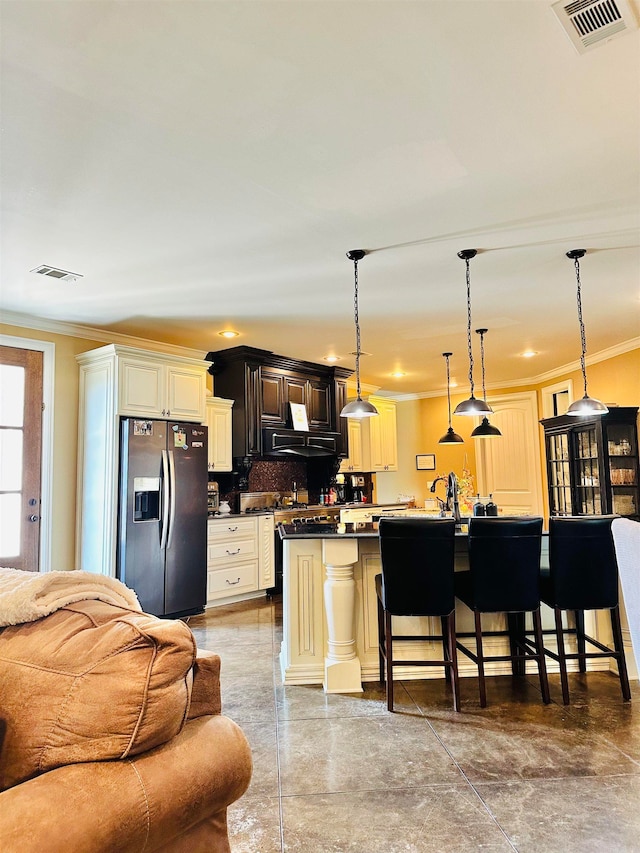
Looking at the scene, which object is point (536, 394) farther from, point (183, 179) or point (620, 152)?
point (183, 179)

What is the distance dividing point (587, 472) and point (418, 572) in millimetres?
3980

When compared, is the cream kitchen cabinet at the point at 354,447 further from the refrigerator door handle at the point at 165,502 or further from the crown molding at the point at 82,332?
the refrigerator door handle at the point at 165,502

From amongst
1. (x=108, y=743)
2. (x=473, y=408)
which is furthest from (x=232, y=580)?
(x=108, y=743)

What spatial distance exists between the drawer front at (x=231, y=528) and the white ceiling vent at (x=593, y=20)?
4.63 m

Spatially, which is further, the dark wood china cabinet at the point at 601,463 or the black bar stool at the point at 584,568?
the dark wood china cabinet at the point at 601,463

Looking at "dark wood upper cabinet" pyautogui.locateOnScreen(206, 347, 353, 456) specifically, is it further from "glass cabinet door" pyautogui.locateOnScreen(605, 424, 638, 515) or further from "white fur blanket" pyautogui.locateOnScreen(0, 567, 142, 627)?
"white fur blanket" pyautogui.locateOnScreen(0, 567, 142, 627)

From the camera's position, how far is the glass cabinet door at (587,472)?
233 inches

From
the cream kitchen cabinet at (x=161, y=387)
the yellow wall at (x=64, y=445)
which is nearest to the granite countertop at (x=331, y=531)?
the cream kitchen cabinet at (x=161, y=387)

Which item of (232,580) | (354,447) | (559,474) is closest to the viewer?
(232,580)

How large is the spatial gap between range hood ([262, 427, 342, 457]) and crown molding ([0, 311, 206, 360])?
1286 millimetres

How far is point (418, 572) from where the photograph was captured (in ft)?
9.88

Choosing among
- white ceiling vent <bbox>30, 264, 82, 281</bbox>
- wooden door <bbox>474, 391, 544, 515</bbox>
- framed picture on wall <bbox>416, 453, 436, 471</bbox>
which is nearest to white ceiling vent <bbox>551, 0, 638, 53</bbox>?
white ceiling vent <bbox>30, 264, 82, 281</bbox>

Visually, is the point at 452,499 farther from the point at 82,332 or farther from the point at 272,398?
the point at 82,332

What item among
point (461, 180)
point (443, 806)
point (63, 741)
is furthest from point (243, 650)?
point (461, 180)
